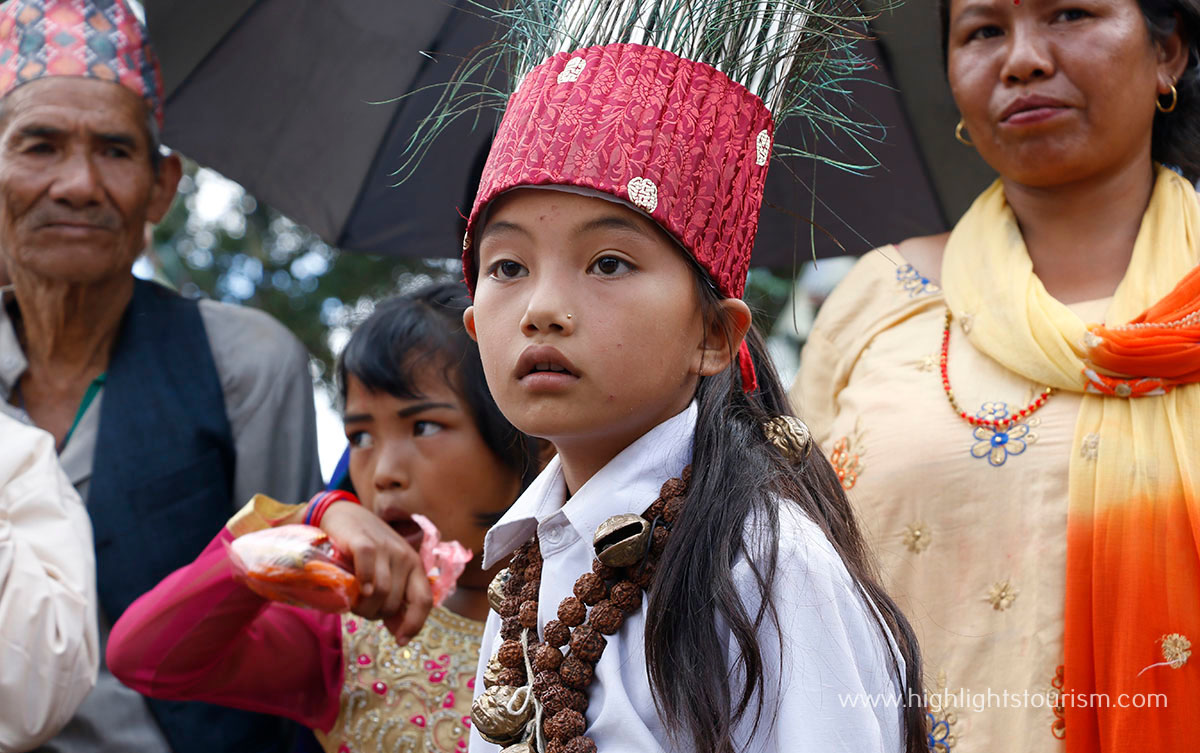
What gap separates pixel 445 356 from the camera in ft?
9.85

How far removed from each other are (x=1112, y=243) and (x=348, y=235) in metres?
2.15

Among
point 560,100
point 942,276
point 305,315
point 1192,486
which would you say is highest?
point 560,100

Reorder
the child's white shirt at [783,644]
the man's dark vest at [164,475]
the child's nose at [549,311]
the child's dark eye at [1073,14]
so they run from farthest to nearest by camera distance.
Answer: the man's dark vest at [164,475], the child's dark eye at [1073,14], the child's nose at [549,311], the child's white shirt at [783,644]

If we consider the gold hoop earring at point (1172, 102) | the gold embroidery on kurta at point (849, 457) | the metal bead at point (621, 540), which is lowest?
the gold embroidery on kurta at point (849, 457)

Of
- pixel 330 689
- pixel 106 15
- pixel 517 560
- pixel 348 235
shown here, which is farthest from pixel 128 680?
pixel 106 15

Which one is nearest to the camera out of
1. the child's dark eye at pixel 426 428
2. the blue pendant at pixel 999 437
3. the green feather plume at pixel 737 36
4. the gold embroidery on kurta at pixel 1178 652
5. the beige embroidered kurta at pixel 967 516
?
the green feather plume at pixel 737 36

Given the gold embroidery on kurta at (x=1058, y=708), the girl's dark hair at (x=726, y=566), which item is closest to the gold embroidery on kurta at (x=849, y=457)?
the gold embroidery on kurta at (x=1058, y=708)

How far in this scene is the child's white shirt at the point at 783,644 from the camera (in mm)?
1544

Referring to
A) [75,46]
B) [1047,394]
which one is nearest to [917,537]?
[1047,394]

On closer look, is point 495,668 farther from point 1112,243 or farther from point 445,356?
point 1112,243

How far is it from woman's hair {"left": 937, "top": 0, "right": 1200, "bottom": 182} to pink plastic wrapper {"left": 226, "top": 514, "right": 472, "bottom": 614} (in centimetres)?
196

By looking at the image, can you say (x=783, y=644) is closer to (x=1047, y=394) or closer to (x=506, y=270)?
(x=506, y=270)

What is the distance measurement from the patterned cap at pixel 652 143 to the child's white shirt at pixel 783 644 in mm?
296

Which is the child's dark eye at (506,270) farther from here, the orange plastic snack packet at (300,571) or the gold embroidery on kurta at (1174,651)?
the gold embroidery on kurta at (1174,651)
